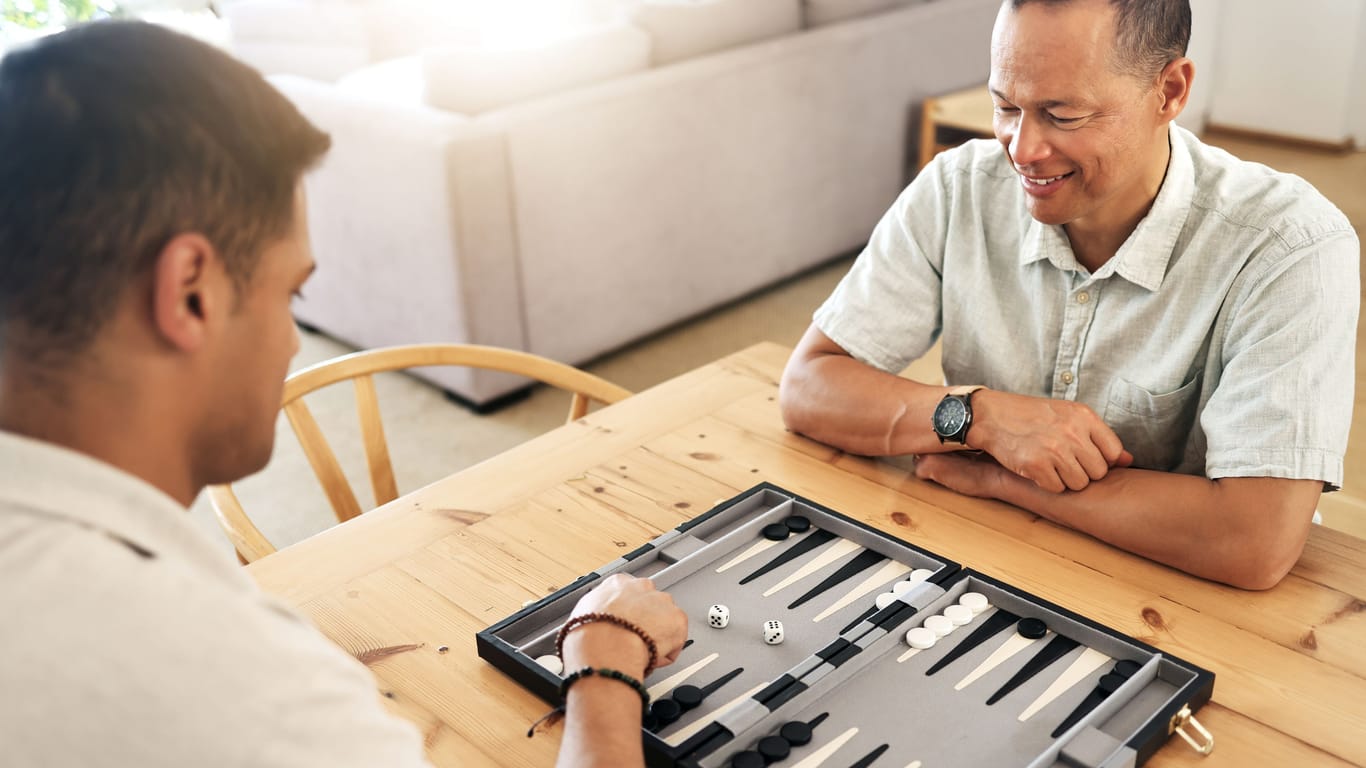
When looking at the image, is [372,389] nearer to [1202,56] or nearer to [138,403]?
[138,403]

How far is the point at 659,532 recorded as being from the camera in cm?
145

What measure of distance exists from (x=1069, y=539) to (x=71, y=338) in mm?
1131

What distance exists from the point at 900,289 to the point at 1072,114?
0.40 meters

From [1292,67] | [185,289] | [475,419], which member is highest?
[185,289]

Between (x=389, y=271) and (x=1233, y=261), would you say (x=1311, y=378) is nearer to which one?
(x=1233, y=261)

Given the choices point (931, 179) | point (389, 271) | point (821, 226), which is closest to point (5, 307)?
point (931, 179)

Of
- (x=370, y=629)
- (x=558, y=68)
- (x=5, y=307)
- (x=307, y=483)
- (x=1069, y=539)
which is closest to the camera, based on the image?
(x=5, y=307)

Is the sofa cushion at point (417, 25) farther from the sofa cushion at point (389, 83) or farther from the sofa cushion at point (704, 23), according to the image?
the sofa cushion at point (704, 23)

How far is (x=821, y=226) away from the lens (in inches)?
175

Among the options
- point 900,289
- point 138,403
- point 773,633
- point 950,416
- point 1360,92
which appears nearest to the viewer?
point 138,403

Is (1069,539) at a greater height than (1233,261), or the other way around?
(1233,261)

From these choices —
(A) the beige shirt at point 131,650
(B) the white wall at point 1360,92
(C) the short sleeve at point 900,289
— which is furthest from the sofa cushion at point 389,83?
(B) the white wall at point 1360,92

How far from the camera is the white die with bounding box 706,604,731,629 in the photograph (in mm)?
1244

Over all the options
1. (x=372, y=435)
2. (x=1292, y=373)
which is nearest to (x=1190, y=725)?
(x=1292, y=373)
